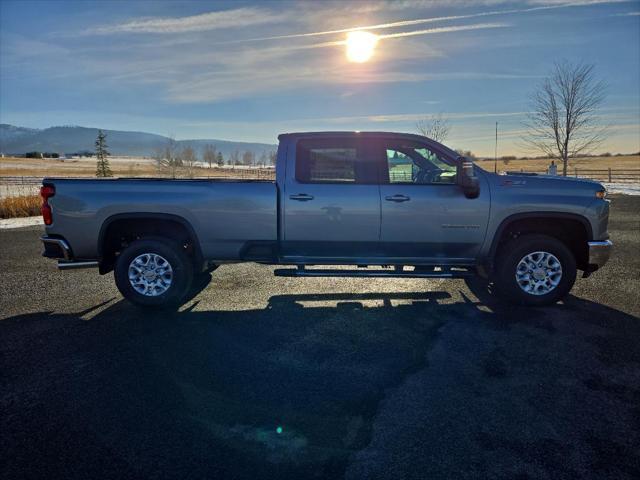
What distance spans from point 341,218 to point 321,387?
2.29 meters

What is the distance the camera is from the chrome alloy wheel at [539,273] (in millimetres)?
5289

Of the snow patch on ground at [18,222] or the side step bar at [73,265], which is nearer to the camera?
the side step bar at [73,265]

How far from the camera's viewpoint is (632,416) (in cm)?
302

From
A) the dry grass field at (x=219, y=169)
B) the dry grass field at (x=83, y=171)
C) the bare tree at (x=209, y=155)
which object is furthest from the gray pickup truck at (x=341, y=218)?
the bare tree at (x=209, y=155)

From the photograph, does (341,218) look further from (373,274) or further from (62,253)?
(62,253)

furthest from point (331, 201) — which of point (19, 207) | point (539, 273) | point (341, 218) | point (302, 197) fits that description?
point (19, 207)

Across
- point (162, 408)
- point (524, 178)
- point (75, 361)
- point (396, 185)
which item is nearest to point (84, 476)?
point (162, 408)

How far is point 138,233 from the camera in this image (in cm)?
544

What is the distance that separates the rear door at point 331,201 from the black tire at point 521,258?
163cm

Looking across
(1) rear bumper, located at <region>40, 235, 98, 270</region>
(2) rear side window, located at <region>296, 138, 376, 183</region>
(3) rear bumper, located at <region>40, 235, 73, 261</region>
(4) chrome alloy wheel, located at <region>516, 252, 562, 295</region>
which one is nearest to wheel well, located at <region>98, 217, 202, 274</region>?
(1) rear bumper, located at <region>40, 235, 98, 270</region>

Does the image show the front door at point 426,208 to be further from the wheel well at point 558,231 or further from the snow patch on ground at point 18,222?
the snow patch on ground at point 18,222

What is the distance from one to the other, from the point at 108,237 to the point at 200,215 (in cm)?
125

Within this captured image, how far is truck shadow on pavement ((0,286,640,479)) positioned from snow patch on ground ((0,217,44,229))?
9.41 metres

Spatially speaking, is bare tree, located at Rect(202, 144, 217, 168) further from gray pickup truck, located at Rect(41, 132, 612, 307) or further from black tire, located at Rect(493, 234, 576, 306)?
black tire, located at Rect(493, 234, 576, 306)
